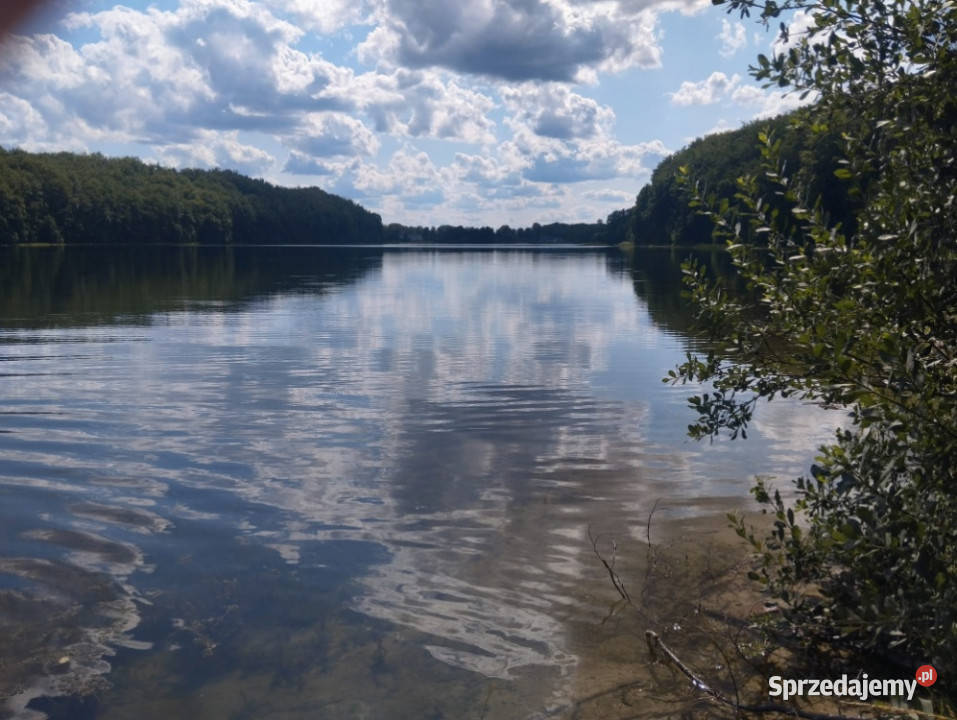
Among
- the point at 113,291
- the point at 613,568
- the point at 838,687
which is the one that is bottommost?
the point at 613,568

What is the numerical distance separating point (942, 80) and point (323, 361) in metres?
19.5

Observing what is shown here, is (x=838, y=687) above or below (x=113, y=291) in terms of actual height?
below

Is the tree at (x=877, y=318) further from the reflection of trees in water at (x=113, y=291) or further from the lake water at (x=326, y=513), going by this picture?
the reflection of trees in water at (x=113, y=291)

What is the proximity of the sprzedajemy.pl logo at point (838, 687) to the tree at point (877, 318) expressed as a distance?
0.31m

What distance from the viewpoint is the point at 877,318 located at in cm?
580

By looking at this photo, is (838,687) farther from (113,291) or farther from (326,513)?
(113,291)

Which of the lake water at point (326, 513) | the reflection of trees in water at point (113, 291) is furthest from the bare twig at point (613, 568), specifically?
the reflection of trees in water at point (113, 291)

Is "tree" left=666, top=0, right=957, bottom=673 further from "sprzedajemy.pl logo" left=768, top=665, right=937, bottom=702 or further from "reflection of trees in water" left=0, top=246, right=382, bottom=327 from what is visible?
"reflection of trees in water" left=0, top=246, right=382, bottom=327

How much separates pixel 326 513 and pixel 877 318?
758 cm

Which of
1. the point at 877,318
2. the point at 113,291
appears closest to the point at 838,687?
the point at 877,318

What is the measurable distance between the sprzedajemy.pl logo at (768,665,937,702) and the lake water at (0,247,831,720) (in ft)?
5.60

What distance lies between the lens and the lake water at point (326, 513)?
7293 millimetres

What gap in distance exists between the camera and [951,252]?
5.54 metres

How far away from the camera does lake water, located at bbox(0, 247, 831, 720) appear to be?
7293 millimetres
